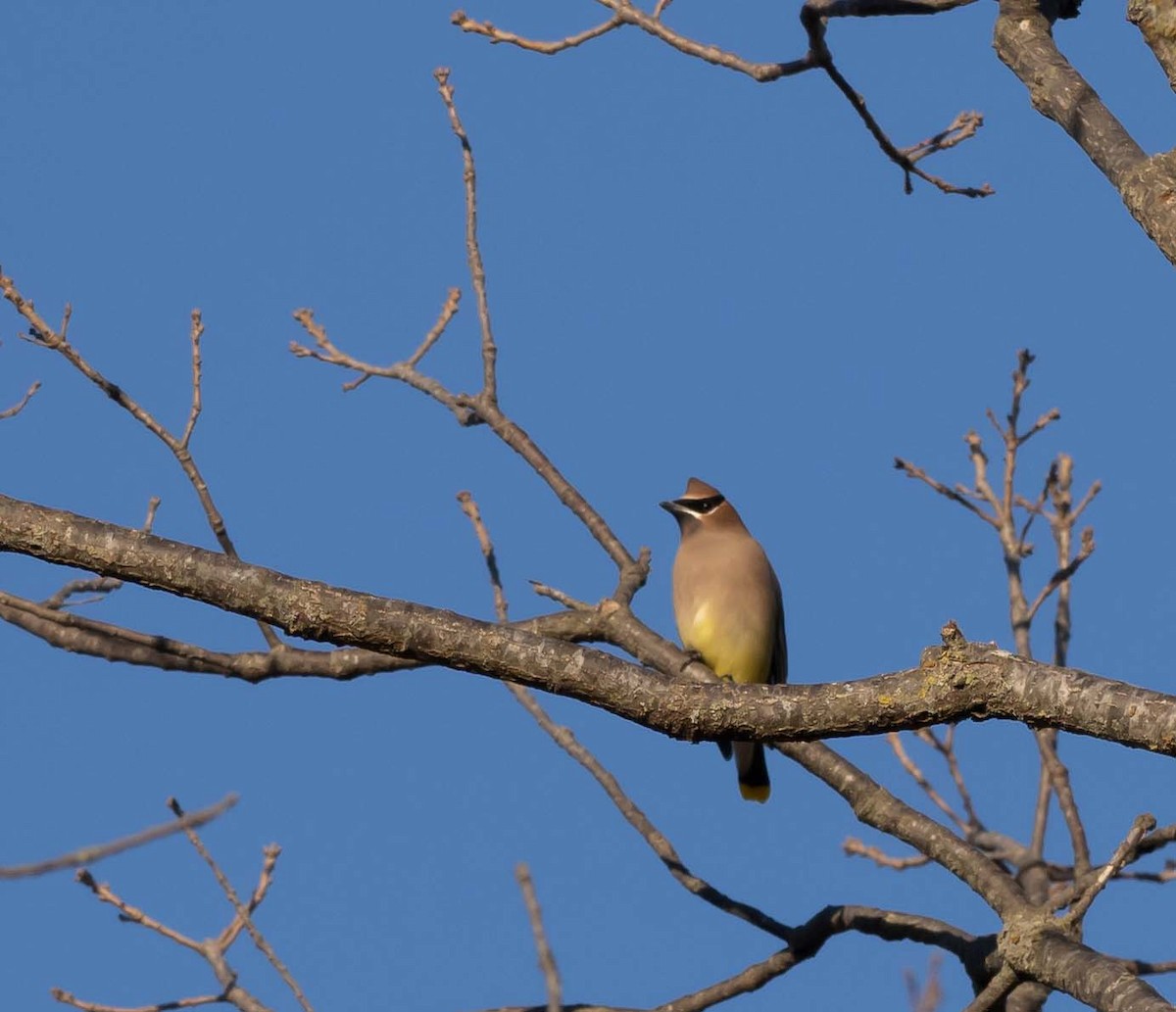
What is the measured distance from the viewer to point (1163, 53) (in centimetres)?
399

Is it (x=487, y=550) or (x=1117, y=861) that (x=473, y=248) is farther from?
(x=1117, y=861)

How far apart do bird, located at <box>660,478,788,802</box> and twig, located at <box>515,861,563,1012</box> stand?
5.59 metres

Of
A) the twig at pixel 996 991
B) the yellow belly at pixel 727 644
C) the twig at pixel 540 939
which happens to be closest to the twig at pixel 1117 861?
the twig at pixel 996 991

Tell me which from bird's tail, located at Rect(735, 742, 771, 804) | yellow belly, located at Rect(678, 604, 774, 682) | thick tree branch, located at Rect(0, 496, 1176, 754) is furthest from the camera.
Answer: bird's tail, located at Rect(735, 742, 771, 804)

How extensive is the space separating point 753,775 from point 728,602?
945 millimetres

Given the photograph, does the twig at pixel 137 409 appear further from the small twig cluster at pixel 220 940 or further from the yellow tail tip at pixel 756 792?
the yellow tail tip at pixel 756 792

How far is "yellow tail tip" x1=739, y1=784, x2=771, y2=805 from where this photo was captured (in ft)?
26.7

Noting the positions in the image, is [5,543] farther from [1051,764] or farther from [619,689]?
[1051,764]

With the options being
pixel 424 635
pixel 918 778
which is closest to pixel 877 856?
pixel 918 778

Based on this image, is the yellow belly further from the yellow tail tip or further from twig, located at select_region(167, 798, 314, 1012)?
twig, located at select_region(167, 798, 314, 1012)

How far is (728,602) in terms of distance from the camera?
764cm

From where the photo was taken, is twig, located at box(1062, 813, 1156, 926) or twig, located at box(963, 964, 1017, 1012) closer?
twig, located at box(1062, 813, 1156, 926)

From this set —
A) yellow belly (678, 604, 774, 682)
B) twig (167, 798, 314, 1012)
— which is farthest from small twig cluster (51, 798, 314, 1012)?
yellow belly (678, 604, 774, 682)

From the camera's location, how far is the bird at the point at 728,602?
25.1ft
